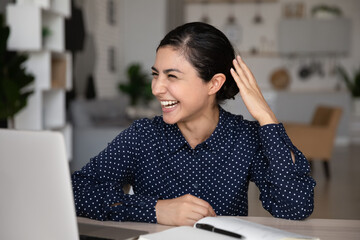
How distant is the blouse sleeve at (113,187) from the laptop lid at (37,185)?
0.45 meters

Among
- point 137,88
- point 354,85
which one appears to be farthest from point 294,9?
point 137,88

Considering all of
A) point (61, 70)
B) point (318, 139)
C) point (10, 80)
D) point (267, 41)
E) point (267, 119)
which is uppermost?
point (267, 119)

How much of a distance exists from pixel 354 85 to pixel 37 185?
9653 millimetres

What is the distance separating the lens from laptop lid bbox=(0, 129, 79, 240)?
0.93m

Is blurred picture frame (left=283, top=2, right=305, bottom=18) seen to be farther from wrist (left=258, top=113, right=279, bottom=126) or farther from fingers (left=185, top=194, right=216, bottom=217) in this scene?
fingers (left=185, top=194, right=216, bottom=217)

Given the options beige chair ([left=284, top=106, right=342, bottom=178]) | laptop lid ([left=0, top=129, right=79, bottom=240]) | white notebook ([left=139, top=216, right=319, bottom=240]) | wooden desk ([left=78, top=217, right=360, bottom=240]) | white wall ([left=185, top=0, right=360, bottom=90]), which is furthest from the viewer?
white wall ([left=185, top=0, right=360, bottom=90])

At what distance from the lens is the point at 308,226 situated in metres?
1.38

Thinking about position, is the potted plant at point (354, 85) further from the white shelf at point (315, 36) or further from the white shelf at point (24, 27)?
the white shelf at point (24, 27)

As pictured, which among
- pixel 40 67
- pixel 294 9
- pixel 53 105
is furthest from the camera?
pixel 294 9

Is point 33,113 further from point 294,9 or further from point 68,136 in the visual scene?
point 294,9

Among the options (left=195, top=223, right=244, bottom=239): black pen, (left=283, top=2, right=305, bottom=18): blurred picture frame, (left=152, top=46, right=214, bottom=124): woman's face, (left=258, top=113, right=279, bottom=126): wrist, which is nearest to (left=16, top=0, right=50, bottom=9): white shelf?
(left=152, top=46, right=214, bottom=124): woman's face

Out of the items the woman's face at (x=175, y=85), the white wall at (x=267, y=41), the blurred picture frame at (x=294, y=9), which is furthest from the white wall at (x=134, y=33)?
the woman's face at (x=175, y=85)

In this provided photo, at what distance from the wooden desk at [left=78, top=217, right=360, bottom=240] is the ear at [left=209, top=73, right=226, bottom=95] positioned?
46 centimetres

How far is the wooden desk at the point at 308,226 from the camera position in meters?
1.28
